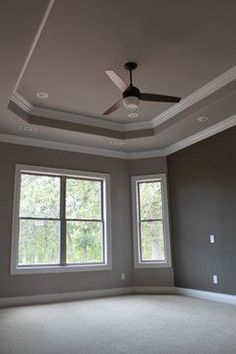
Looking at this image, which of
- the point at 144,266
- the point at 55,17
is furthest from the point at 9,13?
the point at 144,266

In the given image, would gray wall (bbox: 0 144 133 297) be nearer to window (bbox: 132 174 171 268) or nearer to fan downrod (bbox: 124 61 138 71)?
window (bbox: 132 174 171 268)

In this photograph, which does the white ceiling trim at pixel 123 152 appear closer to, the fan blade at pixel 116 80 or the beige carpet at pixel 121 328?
the fan blade at pixel 116 80

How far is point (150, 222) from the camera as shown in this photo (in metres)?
7.10

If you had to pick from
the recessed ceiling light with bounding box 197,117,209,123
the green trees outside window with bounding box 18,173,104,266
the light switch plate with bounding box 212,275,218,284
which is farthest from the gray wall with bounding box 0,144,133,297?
the recessed ceiling light with bounding box 197,117,209,123

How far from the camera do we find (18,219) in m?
6.01

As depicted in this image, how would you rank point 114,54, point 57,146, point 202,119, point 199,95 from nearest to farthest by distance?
point 114,54 → point 199,95 → point 202,119 → point 57,146

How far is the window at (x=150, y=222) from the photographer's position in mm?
6891

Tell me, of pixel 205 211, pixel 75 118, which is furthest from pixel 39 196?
pixel 205 211

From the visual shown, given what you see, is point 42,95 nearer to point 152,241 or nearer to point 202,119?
point 202,119

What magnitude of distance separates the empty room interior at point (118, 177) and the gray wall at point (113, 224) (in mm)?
22

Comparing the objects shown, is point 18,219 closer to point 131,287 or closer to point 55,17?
point 131,287

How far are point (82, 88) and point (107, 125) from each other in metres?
1.44

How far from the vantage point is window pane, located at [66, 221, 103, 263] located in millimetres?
6520

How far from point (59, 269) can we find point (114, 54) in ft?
Answer: 12.9
